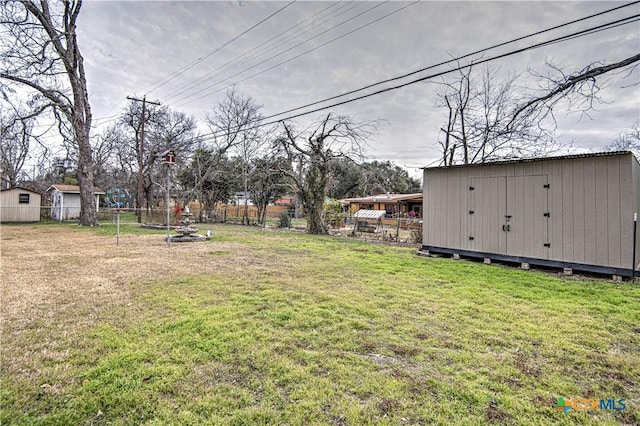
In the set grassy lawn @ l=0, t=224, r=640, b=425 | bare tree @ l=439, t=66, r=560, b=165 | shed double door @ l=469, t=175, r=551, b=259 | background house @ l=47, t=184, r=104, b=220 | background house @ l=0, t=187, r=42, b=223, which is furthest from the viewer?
background house @ l=47, t=184, r=104, b=220

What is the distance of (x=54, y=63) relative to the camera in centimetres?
1386

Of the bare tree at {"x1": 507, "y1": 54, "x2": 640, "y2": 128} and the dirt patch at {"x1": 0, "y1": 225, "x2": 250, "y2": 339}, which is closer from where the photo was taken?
the dirt patch at {"x1": 0, "y1": 225, "x2": 250, "y2": 339}

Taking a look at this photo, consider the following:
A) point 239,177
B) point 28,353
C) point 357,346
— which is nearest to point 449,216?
point 357,346

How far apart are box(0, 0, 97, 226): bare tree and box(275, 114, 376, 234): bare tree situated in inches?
407

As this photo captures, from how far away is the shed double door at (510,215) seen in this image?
642 cm

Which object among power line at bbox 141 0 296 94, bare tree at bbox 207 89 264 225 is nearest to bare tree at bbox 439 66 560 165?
power line at bbox 141 0 296 94

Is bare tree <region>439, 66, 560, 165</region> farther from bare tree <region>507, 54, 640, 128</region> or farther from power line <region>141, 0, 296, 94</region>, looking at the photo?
power line <region>141, 0, 296, 94</region>

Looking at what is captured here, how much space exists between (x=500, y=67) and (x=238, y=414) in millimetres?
17019

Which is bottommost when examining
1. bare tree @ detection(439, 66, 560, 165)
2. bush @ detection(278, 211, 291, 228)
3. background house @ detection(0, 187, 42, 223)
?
bush @ detection(278, 211, 291, 228)

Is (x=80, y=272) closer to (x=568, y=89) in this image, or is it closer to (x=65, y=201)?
(x=568, y=89)

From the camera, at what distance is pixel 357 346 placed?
2.68 m

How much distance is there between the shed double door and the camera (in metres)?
6.42

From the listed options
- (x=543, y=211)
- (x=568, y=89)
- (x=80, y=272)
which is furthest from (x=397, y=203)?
(x=80, y=272)

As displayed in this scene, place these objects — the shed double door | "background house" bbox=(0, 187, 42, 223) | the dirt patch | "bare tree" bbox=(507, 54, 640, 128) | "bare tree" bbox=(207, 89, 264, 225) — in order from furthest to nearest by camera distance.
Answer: "bare tree" bbox=(207, 89, 264, 225)
"background house" bbox=(0, 187, 42, 223)
the shed double door
"bare tree" bbox=(507, 54, 640, 128)
the dirt patch
